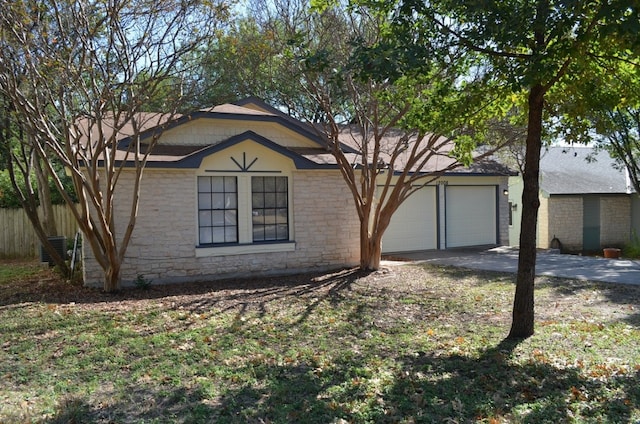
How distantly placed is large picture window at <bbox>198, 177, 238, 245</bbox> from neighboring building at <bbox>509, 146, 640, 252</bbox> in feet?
46.2

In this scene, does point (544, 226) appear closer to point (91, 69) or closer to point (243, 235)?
point (243, 235)

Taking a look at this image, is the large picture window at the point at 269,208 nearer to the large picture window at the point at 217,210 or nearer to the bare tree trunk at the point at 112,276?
the large picture window at the point at 217,210

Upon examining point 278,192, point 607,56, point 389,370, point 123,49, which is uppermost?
point 123,49

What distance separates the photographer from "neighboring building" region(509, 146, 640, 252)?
859 inches

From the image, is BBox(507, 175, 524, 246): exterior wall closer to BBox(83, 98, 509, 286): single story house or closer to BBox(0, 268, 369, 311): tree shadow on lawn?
BBox(83, 98, 509, 286): single story house

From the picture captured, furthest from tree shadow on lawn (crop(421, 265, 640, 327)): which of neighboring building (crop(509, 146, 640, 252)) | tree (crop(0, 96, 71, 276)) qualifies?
neighboring building (crop(509, 146, 640, 252))

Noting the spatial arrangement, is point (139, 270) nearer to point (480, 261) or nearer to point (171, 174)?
point (171, 174)

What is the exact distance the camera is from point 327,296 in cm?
971

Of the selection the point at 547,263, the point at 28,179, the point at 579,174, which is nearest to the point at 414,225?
the point at 547,263

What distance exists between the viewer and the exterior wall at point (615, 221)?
2303 centimetres

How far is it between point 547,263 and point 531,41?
891 centimetres

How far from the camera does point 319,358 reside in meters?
6.02

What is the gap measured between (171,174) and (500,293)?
6632 millimetres

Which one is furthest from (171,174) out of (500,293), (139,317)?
(500,293)
